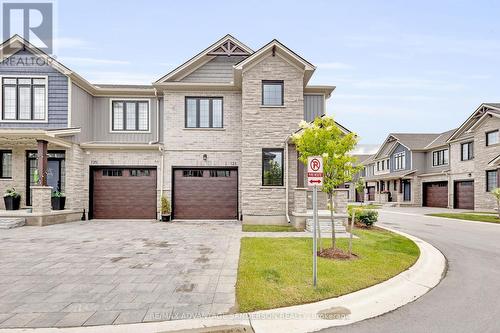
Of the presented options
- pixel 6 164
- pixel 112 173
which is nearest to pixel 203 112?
pixel 112 173

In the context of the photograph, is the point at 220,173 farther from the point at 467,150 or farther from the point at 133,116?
the point at 467,150

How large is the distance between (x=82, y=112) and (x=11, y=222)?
652 cm

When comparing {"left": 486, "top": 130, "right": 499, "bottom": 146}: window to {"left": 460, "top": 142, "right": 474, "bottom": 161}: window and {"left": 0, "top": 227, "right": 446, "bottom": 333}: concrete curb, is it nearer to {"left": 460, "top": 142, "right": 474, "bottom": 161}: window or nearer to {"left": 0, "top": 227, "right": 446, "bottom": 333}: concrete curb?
{"left": 460, "top": 142, "right": 474, "bottom": 161}: window

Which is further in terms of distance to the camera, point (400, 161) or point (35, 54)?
point (400, 161)

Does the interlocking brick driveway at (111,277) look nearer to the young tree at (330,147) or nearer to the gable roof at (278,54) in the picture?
the young tree at (330,147)

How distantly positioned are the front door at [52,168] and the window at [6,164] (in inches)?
40.3

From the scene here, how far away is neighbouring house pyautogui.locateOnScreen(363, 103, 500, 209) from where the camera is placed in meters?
23.5

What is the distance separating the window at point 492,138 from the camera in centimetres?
2298

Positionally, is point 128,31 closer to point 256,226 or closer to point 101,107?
point 101,107

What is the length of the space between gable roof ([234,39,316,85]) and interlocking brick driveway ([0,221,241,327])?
8.51m

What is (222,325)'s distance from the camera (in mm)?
4223

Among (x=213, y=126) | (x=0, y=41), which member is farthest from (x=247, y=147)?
(x=0, y=41)

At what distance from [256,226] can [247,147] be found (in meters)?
3.96

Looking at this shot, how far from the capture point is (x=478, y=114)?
24812mm
